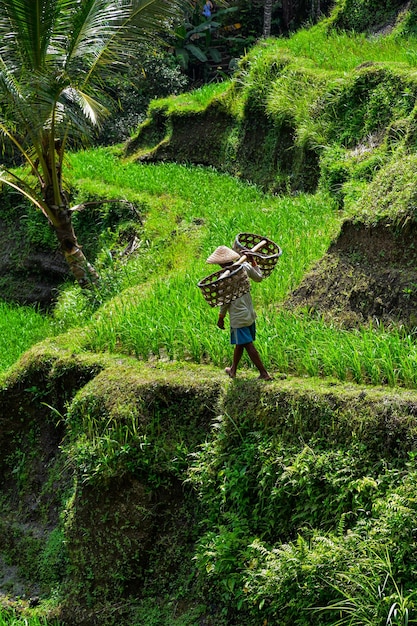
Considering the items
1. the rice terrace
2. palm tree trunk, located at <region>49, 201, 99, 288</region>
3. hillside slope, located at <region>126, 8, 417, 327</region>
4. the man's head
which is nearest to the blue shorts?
the rice terrace

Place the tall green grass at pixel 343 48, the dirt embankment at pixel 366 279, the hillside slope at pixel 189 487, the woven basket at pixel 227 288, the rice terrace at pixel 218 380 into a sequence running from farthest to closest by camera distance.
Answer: the tall green grass at pixel 343 48 → the dirt embankment at pixel 366 279 → the woven basket at pixel 227 288 → the rice terrace at pixel 218 380 → the hillside slope at pixel 189 487

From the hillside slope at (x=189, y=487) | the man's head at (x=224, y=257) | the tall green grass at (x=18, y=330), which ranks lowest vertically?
the tall green grass at (x=18, y=330)

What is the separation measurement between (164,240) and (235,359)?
5.43 metres

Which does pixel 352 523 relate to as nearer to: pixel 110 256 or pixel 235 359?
pixel 235 359

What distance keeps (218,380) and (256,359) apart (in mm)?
601

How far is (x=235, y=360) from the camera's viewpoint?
21.3 feet

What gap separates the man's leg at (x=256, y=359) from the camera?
6.26 meters

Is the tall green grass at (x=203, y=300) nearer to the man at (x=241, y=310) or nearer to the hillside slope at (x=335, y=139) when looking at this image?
the hillside slope at (x=335, y=139)

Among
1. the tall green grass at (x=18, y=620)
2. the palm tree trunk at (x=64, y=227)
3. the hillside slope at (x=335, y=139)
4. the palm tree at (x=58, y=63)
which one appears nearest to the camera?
the tall green grass at (x=18, y=620)

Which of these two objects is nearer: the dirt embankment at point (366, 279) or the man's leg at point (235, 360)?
the man's leg at point (235, 360)

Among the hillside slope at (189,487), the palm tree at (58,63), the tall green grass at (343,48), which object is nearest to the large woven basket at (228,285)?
the hillside slope at (189,487)

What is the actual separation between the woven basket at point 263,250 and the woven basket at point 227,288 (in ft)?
1.10

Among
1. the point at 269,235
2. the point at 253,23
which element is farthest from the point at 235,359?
the point at 253,23

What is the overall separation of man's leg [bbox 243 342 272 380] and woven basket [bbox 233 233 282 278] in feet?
1.99
